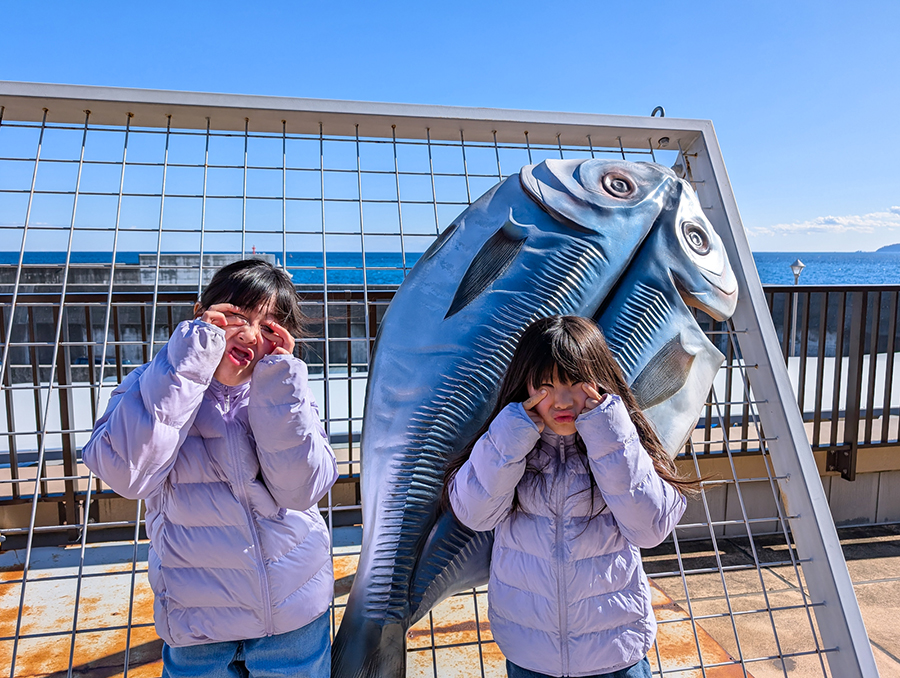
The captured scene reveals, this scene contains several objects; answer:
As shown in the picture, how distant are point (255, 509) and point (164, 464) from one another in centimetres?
18

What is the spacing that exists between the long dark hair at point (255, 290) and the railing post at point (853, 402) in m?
3.33

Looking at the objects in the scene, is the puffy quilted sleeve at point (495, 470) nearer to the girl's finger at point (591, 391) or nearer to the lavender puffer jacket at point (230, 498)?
the girl's finger at point (591, 391)

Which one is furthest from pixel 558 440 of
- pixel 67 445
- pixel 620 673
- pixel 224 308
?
pixel 67 445

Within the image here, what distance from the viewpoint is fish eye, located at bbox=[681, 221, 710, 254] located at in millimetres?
1623

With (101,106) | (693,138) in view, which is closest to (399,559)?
(101,106)

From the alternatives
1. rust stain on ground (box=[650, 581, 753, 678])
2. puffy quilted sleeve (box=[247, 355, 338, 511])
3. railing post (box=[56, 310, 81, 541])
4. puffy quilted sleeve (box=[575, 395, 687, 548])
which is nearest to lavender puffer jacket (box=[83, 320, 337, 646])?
puffy quilted sleeve (box=[247, 355, 338, 511])

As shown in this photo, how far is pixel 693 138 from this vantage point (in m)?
2.13

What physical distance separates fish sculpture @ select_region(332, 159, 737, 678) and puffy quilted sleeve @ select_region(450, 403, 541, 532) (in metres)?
0.16

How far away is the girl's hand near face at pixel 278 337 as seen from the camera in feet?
3.51

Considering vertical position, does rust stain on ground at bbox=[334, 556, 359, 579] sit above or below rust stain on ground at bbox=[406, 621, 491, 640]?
above

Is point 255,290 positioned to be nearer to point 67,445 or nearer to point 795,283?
point 67,445

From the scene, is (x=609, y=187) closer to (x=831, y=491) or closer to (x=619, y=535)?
(x=619, y=535)

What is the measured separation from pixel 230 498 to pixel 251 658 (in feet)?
0.95

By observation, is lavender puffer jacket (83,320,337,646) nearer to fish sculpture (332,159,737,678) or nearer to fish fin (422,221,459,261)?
fish sculpture (332,159,737,678)
